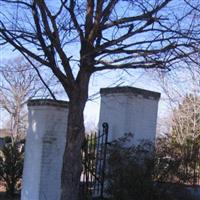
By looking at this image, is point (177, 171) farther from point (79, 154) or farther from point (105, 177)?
point (79, 154)

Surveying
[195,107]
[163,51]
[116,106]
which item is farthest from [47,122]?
[195,107]

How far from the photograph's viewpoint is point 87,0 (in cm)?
832

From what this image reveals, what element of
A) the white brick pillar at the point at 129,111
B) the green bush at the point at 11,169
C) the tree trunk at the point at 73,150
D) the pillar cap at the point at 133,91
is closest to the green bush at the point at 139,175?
the white brick pillar at the point at 129,111

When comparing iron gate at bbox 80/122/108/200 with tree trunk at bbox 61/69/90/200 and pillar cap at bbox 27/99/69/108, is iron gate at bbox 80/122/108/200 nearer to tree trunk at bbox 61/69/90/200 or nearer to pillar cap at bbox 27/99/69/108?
pillar cap at bbox 27/99/69/108

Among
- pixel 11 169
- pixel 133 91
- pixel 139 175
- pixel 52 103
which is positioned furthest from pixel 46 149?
pixel 11 169

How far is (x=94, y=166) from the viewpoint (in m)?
10.3

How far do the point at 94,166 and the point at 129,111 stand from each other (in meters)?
1.32

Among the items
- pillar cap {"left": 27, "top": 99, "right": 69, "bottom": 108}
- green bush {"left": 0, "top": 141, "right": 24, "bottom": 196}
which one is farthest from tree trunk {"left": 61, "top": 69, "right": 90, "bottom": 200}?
green bush {"left": 0, "top": 141, "right": 24, "bottom": 196}

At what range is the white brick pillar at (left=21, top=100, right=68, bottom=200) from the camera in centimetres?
1049

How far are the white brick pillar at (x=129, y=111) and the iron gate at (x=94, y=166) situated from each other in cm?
38

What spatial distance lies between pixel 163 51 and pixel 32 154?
4.21 meters

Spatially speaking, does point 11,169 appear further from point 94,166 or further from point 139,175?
point 139,175

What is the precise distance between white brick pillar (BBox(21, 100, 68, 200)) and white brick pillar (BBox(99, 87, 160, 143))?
93cm

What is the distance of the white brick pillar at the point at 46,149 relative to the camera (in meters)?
10.5
